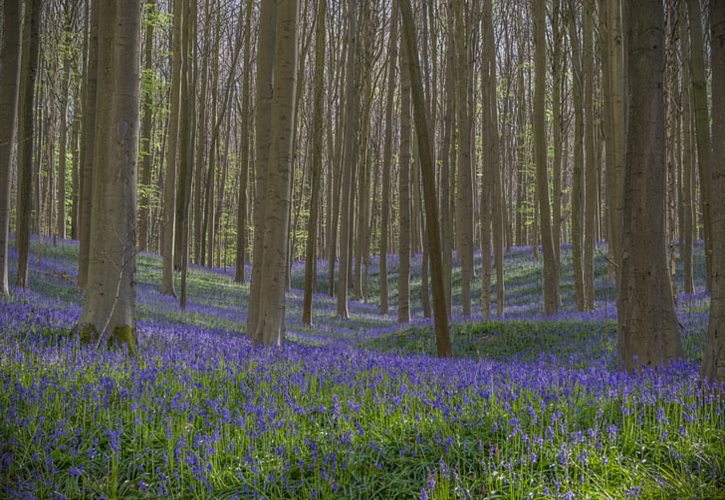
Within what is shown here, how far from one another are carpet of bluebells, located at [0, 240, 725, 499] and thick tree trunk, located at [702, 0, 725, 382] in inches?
13.5

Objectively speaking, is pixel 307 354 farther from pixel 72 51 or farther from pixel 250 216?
pixel 250 216

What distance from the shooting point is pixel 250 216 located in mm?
56125

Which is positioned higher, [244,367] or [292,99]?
[292,99]

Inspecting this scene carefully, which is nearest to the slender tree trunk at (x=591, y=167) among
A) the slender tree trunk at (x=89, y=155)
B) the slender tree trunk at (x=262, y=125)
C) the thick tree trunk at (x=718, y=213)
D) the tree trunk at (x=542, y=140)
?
the tree trunk at (x=542, y=140)

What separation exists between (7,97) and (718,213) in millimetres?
10846

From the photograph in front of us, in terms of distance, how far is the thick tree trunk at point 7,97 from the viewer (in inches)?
397

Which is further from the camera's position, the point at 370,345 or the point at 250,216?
the point at 250,216

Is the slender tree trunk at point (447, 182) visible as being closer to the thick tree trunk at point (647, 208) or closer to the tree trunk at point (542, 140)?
the tree trunk at point (542, 140)

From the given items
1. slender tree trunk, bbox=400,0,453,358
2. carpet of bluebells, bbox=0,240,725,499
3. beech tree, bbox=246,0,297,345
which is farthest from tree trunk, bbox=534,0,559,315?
carpet of bluebells, bbox=0,240,725,499

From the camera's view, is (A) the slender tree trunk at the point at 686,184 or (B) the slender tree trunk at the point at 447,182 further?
(B) the slender tree trunk at the point at 447,182

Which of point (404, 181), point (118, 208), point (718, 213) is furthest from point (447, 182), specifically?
point (718, 213)

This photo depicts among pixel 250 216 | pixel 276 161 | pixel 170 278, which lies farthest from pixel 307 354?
pixel 250 216

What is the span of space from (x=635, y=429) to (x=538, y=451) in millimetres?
870

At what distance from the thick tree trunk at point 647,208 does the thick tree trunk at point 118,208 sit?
5.62 metres
